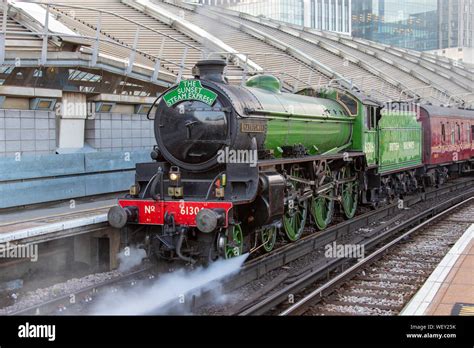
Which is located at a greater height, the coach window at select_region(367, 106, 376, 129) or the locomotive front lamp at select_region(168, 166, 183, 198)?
the coach window at select_region(367, 106, 376, 129)

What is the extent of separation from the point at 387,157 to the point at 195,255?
A: 8600 millimetres

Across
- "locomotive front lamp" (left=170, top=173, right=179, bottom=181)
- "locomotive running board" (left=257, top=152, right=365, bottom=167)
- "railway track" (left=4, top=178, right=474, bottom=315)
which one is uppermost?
"locomotive running board" (left=257, top=152, right=365, bottom=167)

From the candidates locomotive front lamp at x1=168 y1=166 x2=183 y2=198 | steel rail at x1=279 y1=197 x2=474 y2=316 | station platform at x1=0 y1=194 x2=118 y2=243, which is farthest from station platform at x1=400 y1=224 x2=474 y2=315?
station platform at x1=0 y1=194 x2=118 y2=243

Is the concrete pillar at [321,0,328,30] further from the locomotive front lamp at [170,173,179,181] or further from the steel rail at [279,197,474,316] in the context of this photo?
the locomotive front lamp at [170,173,179,181]

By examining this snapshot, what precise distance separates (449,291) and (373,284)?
4.99ft

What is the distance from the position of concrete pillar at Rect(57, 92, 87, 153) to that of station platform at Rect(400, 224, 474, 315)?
851cm

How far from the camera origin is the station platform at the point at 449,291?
6.52 meters

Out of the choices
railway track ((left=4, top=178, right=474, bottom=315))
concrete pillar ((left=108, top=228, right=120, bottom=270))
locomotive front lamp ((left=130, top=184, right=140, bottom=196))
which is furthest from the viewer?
concrete pillar ((left=108, top=228, right=120, bottom=270))

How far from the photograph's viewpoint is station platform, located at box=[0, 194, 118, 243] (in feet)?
28.0

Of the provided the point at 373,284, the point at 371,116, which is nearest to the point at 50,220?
the point at 373,284

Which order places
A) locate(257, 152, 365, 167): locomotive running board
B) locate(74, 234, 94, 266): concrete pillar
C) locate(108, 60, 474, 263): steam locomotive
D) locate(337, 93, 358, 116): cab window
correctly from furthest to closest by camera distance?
locate(337, 93, 358, 116): cab window, locate(74, 234, 94, 266): concrete pillar, locate(257, 152, 365, 167): locomotive running board, locate(108, 60, 474, 263): steam locomotive

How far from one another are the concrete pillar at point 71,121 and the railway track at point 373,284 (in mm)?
6965

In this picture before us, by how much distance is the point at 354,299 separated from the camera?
7.88 m
